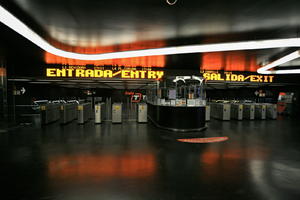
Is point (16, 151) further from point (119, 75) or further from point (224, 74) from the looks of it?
point (224, 74)

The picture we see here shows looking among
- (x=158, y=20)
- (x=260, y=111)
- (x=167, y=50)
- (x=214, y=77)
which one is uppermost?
(x=158, y=20)

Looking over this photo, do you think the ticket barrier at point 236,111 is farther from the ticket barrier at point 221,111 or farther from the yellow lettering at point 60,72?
the yellow lettering at point 60,72

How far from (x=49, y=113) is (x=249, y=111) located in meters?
11.1

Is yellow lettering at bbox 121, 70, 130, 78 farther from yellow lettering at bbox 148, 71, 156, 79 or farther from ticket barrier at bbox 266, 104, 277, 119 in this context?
ticket barrier at bbox 266, 104, 277, 119

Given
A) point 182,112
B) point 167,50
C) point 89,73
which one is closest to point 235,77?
point 182,112

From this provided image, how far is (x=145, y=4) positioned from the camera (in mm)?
2955

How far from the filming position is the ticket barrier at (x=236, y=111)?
357 inches

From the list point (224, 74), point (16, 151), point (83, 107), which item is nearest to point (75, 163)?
point (16, 151)

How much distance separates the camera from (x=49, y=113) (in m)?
7.32

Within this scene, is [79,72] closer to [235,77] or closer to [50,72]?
[50,72]

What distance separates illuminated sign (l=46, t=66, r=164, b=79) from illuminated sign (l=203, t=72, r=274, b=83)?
2.95m

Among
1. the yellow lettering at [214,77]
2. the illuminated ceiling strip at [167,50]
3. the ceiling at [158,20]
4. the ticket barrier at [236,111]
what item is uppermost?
the ceiling at [158,20]

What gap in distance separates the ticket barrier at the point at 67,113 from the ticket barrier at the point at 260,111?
1090cm

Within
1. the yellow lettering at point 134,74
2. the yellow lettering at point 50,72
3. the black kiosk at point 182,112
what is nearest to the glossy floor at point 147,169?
the black kiosk at point 182,112
